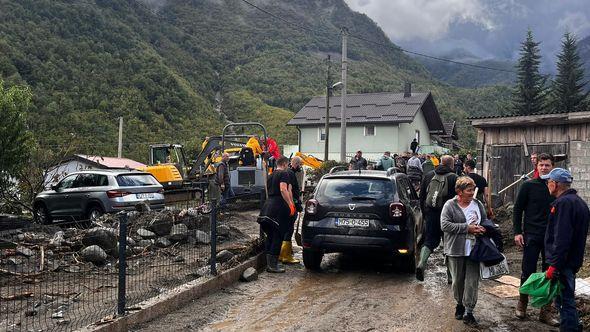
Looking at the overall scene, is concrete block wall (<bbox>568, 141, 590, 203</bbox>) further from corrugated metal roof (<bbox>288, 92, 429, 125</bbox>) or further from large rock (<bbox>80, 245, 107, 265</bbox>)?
corrugated metal roof (<bbox>288, 92, 429, 125</bbox>)

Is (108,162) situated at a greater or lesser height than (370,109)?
lesser

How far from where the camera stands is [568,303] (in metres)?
5.54

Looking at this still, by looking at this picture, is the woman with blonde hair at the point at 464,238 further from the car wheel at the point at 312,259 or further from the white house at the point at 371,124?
the white house at the point at 371,124

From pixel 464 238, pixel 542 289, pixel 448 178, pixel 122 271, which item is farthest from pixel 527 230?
pixel 122 271

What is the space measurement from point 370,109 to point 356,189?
3882cm

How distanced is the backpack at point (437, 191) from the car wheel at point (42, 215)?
11217 mm

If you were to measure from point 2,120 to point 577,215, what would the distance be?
15295 mm

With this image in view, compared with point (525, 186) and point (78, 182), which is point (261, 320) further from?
point (78, 182)

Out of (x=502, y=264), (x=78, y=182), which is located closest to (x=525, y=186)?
(x=502, y=264)

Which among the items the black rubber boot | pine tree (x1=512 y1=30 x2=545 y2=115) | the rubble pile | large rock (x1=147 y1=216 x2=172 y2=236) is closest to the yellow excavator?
the rubble pile

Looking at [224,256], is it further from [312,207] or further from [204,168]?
[204,168]

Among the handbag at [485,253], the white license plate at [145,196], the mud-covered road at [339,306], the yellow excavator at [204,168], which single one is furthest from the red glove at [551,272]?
the yellow excavator at [204,168]

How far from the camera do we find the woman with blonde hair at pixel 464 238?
Result: 6211 millimetres

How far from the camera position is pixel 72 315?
6281mm
